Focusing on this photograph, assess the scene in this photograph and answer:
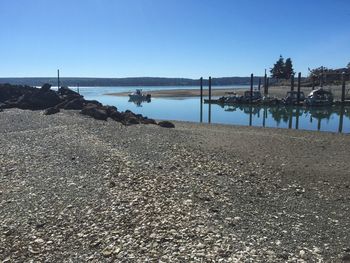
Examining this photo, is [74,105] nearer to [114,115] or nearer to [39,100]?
[39,100]

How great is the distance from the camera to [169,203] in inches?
394

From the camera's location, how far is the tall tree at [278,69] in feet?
397

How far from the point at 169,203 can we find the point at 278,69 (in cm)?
11877

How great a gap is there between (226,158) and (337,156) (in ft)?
16.9

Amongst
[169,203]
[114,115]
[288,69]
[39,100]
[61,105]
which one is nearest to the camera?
[169,203]

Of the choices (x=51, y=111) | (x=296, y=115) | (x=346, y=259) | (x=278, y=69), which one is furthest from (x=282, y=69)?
(x=346, y=259)

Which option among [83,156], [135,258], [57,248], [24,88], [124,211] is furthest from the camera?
[24,88]

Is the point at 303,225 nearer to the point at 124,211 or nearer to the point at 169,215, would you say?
the point at 169,215

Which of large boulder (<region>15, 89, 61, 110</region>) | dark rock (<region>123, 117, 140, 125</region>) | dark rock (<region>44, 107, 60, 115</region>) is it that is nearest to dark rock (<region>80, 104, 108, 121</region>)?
dark rock (<region>123, 117, 140, 125</region>)

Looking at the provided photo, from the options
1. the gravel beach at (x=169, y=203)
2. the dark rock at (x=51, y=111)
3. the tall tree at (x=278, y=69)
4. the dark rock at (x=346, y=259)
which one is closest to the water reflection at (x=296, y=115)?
the dark rock at (x=51, y=111)

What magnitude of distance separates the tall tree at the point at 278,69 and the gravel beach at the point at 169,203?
106 metres

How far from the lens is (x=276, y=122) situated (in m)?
43.9

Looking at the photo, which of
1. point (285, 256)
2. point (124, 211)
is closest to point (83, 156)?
point (124, 211)

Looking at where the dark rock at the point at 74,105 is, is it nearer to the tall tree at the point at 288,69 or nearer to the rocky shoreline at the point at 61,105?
the rocky shoreline at the point at 61,105
